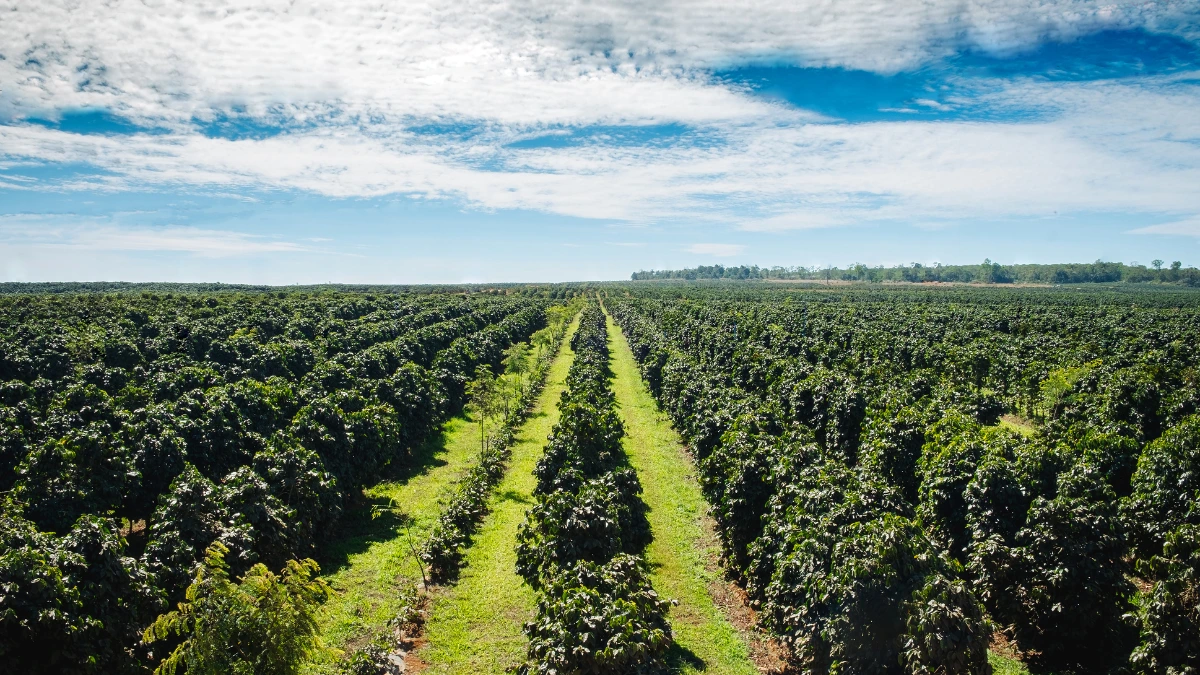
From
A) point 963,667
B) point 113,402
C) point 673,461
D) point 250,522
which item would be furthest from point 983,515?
point 113,402

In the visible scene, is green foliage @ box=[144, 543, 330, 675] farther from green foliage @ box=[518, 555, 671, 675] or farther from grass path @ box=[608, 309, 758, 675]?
grass path @ box=[608, 309, 758, 675]

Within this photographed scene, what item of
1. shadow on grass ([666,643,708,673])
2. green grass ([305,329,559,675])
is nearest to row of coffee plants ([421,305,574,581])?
green grass ([305,329,559,675])

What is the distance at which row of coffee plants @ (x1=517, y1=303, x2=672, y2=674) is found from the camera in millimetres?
11594

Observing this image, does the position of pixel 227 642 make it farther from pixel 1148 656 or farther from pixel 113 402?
pixel 113 402

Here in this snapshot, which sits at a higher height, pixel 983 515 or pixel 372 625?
pixel 983 515

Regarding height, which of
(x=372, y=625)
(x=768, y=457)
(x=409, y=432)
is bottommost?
(x=372, y=625)

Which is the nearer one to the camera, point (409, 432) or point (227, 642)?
point (227, 642)

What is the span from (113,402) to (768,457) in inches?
1054

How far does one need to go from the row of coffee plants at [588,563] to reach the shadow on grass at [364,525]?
576cm

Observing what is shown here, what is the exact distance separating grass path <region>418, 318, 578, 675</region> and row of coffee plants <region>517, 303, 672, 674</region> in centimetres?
113

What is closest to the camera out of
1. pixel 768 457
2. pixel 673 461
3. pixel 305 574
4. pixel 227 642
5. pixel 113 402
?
pixel 227 642

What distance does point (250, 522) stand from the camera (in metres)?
16.4

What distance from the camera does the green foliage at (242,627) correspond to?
8.48 m

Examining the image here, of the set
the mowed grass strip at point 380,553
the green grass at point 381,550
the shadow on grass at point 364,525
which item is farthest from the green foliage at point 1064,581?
the shadow on grass at point 364,525
